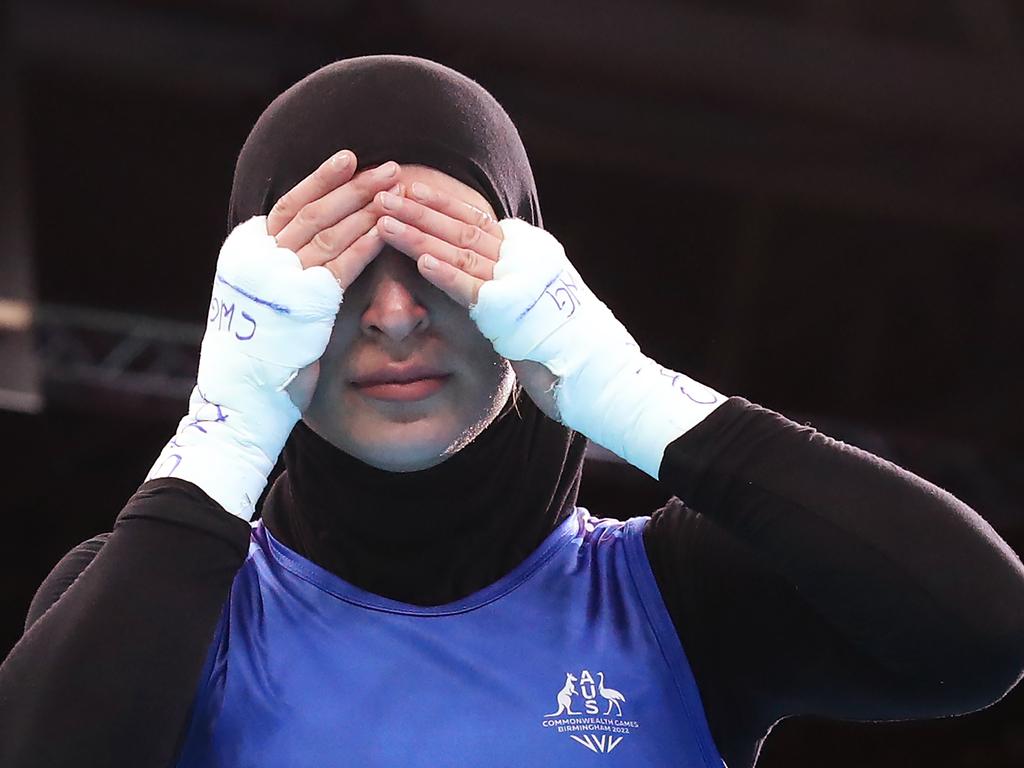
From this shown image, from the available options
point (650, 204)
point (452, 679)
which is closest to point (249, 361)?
point (452, 679)

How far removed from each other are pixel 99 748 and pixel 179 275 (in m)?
3.14

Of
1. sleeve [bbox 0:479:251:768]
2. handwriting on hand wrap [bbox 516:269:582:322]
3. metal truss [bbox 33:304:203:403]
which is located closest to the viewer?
sleeve [bbox 0:479:251:768]

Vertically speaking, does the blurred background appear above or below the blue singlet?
above

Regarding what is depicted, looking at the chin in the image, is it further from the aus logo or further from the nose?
the aus logo

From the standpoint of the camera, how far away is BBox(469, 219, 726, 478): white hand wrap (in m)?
0.87

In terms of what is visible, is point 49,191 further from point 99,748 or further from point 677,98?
point 99,748

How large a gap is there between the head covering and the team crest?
107mm

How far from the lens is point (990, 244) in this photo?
4.07 meters

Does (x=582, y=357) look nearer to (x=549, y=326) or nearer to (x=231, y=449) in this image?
(x=549, y=326)

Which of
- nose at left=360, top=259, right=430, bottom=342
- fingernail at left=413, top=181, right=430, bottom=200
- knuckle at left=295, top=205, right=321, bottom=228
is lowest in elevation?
nose at left=360, top=259, right=430, bottom=342

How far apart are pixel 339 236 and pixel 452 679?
317mm

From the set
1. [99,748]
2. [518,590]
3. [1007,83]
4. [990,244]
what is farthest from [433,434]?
[990,244]

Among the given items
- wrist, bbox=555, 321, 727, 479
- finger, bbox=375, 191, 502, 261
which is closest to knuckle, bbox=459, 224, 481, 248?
finger, bbox=375, 191, 502, 261

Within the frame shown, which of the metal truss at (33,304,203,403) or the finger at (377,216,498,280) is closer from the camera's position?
the finger at (377,216,498,280)
